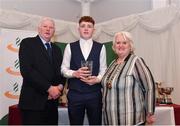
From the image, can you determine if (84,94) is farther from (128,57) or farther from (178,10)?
(178,10)

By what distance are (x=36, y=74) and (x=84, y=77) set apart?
0.36 m

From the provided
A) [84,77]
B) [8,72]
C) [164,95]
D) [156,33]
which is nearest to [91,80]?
[84,77]

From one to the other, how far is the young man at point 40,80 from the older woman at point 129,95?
1.31 feet

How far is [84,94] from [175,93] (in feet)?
6.91

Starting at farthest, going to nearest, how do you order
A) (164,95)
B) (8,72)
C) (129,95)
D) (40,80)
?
(8,72) < (164,95) < (40,80) < (129,95)

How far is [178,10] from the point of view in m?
3.58

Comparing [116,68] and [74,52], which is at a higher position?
[74,52]

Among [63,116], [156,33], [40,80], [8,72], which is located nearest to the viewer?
[40,80]

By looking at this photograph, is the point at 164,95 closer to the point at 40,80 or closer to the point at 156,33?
the point at 156,33

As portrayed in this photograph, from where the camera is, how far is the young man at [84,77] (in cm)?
192

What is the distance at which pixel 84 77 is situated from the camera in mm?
1860

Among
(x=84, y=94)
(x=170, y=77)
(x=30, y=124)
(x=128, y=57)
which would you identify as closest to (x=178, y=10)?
(x=170, y=77)

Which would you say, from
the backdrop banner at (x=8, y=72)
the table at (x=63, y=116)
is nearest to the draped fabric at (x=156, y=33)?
the backdrop banner at (x=8, y=72)

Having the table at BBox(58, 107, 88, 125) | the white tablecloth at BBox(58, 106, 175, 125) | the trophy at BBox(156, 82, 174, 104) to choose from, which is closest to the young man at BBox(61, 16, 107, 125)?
the table at BBox(58, 107, 88, 125)
